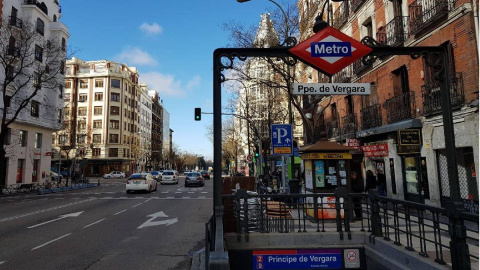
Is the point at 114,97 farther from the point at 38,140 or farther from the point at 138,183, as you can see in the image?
the point at 138,183

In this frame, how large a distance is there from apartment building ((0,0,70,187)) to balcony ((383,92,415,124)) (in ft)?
91.5

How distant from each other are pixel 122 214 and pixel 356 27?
700 inches

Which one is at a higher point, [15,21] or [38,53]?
[15,21]

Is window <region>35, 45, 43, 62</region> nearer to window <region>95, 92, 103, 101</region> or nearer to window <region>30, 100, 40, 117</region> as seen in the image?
window <region>30, 100, 40, 117</region>

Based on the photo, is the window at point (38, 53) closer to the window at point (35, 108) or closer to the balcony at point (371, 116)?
the window at point (35, 108)

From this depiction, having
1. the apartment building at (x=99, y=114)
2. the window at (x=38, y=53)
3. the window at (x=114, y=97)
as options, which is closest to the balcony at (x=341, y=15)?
the window at (x=38, y=53)

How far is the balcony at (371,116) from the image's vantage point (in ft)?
55.9

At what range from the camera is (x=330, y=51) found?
5.42 m

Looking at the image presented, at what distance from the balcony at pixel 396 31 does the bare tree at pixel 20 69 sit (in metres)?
25.3

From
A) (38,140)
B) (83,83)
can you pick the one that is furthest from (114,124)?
(38,140)

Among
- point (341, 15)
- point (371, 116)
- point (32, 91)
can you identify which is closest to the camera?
point (371, 116)

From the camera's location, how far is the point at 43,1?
1469 inches

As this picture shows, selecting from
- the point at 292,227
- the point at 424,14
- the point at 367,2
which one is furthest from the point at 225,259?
the point at 367,2

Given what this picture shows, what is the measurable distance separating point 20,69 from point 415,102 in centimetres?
2752
